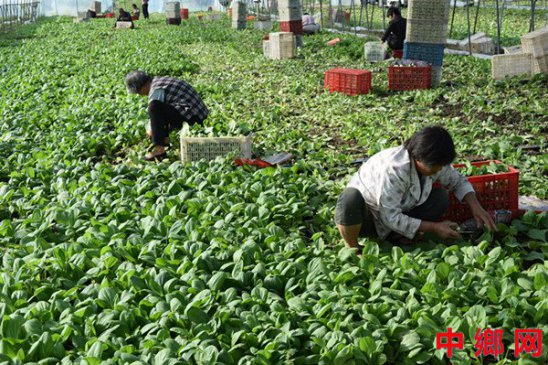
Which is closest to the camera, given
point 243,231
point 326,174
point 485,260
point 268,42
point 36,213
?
point 485,260

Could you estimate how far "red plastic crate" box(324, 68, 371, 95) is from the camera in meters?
9.97

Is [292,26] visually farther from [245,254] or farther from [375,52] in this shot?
[245,254]

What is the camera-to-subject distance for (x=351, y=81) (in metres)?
10.0

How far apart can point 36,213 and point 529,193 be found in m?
3.98

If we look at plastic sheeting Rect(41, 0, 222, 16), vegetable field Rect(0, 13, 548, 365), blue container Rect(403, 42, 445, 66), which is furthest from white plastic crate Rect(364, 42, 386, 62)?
plastic sheeting Rect(41, 0, 222, 16)

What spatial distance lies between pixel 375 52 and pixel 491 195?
9.69m

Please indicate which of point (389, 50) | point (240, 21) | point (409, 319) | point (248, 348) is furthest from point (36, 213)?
point (240, 21)

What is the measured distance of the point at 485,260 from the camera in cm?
398

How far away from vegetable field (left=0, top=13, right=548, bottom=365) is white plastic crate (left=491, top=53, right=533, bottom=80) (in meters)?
1.20

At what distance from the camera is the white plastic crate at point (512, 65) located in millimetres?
10023

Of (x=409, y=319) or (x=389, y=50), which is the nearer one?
(x=409, y=319)

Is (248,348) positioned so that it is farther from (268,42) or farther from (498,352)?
(268,42)

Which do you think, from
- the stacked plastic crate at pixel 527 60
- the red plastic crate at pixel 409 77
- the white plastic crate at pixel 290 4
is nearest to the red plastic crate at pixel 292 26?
the white plastic crate at pixel 290 4

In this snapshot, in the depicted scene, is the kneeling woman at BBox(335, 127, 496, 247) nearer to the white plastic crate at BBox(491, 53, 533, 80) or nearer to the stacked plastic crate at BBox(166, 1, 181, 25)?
the white plastic crate at BBox(491, 53, 533, 80)
